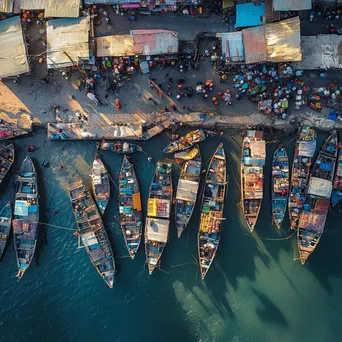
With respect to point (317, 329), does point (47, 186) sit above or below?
above

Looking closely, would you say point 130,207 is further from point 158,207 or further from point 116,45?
point 116,45

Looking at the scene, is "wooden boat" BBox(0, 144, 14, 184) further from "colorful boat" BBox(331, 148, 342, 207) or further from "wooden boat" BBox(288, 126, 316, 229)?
"colorful boat" BBox(331, 148, 342, 207)

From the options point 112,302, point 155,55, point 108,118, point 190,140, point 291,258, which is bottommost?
point 112,302

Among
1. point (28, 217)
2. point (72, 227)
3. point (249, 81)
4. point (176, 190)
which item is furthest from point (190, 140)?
point (28, 217)

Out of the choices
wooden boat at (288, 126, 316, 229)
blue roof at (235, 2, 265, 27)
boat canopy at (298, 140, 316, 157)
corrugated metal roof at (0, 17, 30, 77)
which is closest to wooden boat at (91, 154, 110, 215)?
corrugated metal roof at (0, 17, 30, 77)

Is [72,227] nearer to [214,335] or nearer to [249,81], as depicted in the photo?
[214,335]

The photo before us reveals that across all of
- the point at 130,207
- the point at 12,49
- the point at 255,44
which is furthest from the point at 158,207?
the point at 12,49
